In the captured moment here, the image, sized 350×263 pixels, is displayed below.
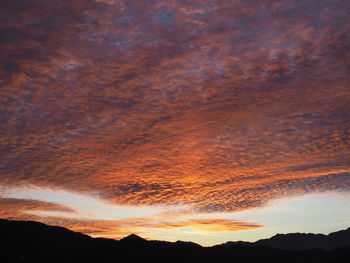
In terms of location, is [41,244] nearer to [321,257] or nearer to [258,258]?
[258,258]

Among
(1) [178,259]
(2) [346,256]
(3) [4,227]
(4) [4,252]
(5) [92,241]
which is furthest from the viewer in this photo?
(5) [92,241]

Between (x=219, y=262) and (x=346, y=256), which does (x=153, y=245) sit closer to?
(x=219, y=262)

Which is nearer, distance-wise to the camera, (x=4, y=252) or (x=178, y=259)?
(x=4, y=252)

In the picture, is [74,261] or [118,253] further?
[118,253]

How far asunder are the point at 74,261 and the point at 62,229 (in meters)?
31.7

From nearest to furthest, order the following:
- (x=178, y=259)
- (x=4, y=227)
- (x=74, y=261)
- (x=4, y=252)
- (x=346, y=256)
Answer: (x=4, y=252), (x=346, y=256), (x=74, y=261), (x=4, y=227), (x=178, y=259)

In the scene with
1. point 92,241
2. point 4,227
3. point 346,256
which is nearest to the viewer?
point 346,256

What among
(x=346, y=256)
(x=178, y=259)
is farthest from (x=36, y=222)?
(x=346, y=256)

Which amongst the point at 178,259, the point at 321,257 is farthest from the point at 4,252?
the point at 321,257

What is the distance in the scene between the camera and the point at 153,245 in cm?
12781

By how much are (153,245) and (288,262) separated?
56.7 m

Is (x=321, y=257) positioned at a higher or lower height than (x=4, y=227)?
lower

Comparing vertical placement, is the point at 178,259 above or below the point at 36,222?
below

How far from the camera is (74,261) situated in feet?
322
